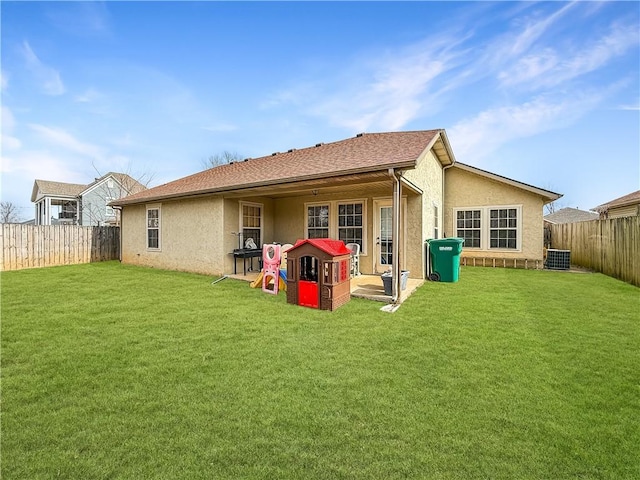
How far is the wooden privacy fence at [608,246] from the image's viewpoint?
7.79m

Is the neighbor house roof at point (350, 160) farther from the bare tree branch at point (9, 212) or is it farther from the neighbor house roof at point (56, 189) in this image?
the bare tree branch at point (9, 212)

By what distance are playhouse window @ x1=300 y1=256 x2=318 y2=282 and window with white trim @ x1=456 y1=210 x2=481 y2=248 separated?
8.33m

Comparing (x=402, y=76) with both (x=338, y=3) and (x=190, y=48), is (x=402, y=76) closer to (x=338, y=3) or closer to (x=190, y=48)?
(x=338, y=3)

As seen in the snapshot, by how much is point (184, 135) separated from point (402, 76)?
1467 cm

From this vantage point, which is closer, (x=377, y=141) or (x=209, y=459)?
(x=209, y=459)

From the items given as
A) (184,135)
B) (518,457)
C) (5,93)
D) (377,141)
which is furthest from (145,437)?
(184,135)

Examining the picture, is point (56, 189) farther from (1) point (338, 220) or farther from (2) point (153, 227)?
(1) point (338, 220)

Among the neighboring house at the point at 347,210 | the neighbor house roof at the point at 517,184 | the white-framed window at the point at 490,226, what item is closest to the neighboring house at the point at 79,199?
the neighboring house at the point at 347,210

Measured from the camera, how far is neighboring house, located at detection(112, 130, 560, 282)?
8.04 meters

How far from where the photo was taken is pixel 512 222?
1101 centimetres

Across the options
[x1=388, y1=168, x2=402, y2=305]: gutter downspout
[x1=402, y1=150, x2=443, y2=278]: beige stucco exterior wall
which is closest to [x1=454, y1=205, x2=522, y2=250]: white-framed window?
[x1=402, y1=150, x2=443, y2=278]: beige stucco exterior wall

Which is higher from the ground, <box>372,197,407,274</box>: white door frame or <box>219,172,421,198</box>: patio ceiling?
<box>219,172,421,198</box>: patio ceiling

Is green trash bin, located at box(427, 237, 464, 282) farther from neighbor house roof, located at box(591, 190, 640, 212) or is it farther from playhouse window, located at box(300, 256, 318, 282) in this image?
neighbor house roof, located at box(591, 190, 640, 212)

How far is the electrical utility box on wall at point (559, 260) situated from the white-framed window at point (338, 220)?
7540 mm
